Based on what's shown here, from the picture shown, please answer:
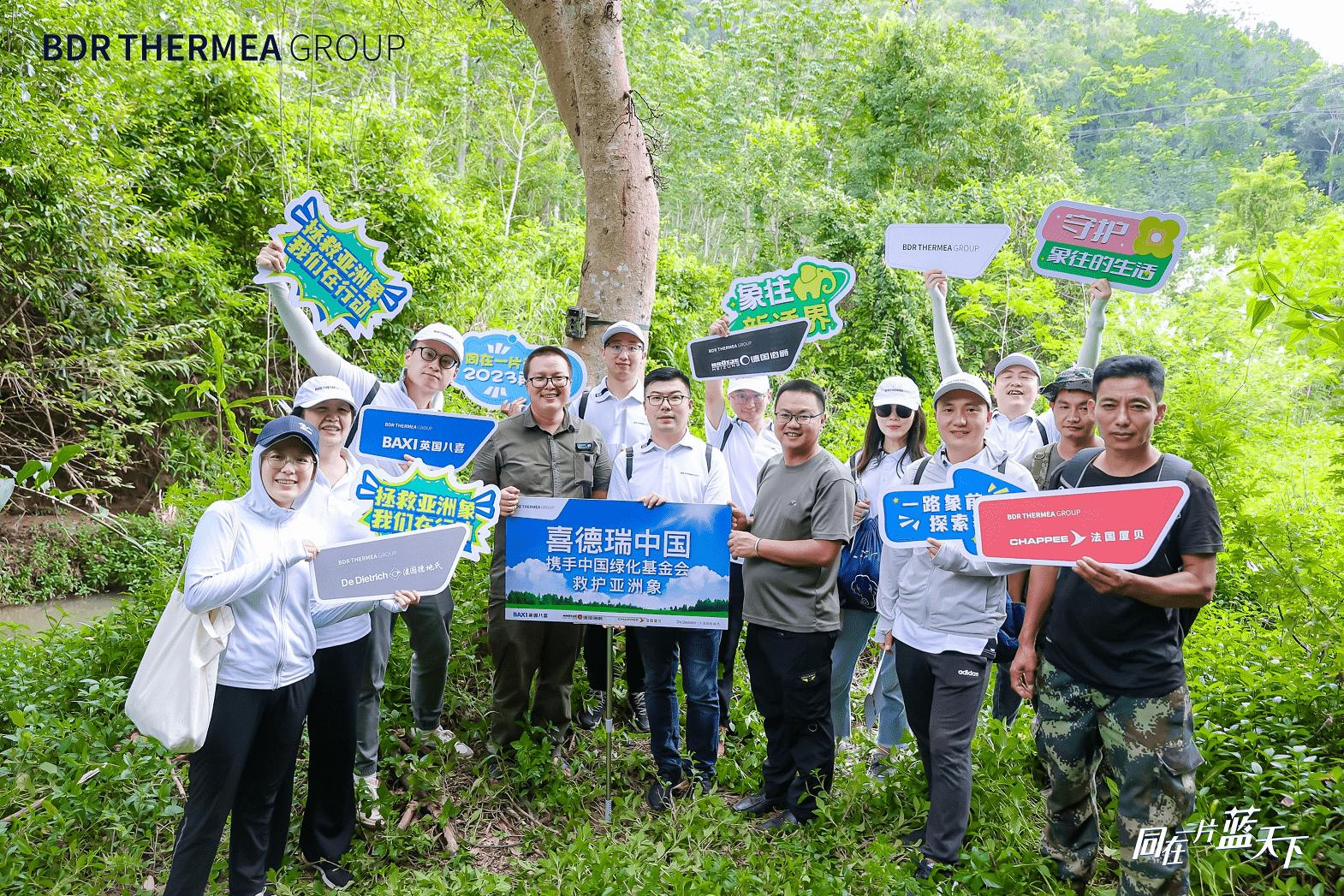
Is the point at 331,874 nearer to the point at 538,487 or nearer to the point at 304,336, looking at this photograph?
the point at 538,487

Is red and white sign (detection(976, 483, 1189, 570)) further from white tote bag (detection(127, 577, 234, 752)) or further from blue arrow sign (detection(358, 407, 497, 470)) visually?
white tote bag (detection(127, 577, 234, 752))

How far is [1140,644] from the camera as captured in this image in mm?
2770

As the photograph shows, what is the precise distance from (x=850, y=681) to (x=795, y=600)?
0.97m

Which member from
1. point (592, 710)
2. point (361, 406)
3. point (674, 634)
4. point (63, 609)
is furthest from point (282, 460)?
point (63, 609)

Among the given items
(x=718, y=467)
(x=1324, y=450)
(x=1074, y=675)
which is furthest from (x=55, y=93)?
A: (x=1324, y=450)

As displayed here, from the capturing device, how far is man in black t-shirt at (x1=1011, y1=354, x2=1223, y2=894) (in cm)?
266

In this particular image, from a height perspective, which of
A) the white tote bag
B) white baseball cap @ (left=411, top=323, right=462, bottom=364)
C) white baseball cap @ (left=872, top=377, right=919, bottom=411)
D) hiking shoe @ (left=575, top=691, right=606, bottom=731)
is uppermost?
white baseball cap @ (left=411, top=323, right=462, bottom=364)

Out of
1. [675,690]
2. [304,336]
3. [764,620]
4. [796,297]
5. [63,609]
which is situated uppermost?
[796,297]

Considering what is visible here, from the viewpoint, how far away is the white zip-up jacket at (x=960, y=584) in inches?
126

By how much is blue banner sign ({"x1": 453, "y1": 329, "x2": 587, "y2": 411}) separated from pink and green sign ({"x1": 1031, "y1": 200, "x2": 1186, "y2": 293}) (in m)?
2.89

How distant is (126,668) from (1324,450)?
1249cm

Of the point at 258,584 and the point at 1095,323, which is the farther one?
the point at 1095,323

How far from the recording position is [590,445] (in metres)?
4.09

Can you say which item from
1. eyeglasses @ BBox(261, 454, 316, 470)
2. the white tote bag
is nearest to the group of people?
eyeglasses @ BBox(261, 454, 316, 470)
